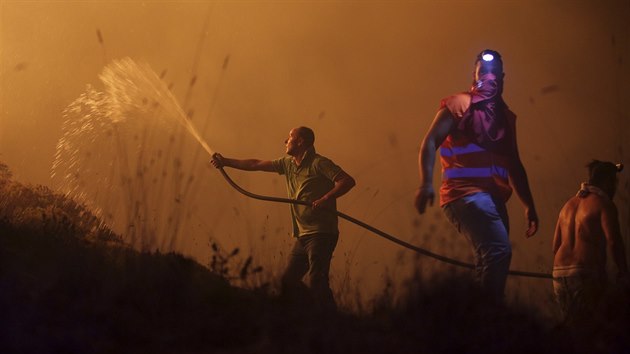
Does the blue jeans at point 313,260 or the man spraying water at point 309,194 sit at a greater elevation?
the man spraying water at point 309,194

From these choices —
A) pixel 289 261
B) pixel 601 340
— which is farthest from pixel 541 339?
pixel 289 261

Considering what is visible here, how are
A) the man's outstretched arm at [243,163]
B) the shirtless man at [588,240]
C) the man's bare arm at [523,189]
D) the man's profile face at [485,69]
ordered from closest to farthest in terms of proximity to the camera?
the shirtless man at [588,240]
the man's bare arm at [523,189]
the man's profile face at [485,69]
the man's outstretched arm at [243,163]

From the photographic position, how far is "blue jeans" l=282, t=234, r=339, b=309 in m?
6.61

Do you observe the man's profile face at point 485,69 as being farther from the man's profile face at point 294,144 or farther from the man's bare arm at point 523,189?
the man's profile face at point 294,144

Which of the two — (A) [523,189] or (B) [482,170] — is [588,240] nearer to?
(A) [523,189]

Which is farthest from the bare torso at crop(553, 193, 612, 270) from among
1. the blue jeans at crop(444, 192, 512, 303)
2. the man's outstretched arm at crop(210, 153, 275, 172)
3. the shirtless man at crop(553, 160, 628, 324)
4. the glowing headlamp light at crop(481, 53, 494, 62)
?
the man's outstretched arm at crop(210, 153, 275, 172)

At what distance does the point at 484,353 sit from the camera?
15.6ft

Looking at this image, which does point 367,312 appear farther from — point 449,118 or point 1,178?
point 1,178

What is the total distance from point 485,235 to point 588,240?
0.83m

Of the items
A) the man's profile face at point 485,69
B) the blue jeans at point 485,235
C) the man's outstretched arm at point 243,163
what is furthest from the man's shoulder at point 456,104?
the man's outstretched arm at point 243,163

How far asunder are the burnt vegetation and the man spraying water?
3.64 feet

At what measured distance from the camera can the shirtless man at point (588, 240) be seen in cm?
584

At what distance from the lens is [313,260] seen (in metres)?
6.83

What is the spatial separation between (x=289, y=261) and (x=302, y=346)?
2.23 metres
